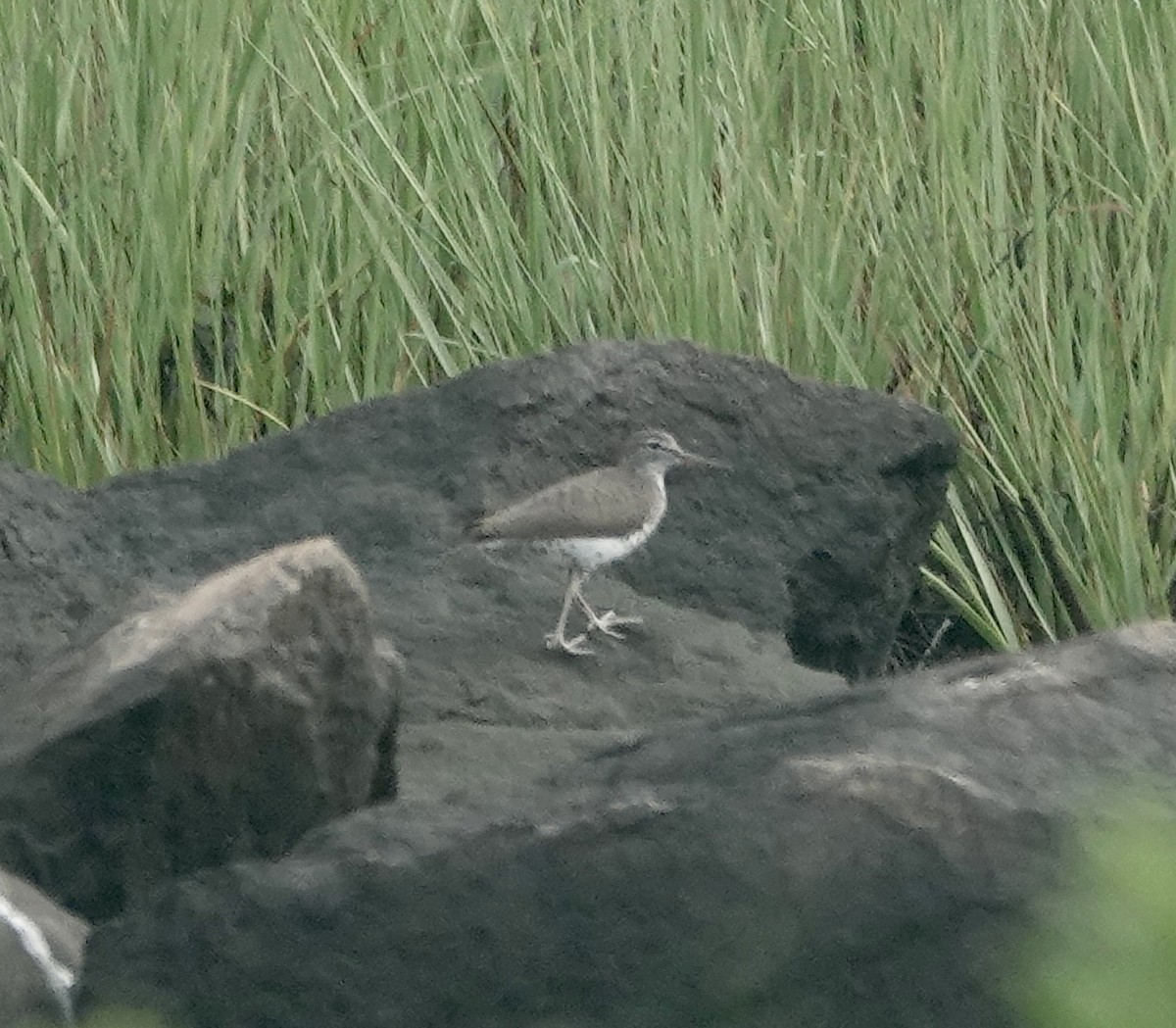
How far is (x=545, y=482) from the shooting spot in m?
3.17

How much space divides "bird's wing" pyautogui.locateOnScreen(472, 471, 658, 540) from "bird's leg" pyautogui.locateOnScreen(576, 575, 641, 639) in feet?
0.33

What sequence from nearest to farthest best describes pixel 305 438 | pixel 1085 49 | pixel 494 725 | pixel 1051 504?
pixel 494 725 < pixel 305 438 < pixel 1051 504 < pixel 1085 49

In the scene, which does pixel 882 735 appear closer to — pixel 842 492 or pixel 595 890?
pixel 595 890

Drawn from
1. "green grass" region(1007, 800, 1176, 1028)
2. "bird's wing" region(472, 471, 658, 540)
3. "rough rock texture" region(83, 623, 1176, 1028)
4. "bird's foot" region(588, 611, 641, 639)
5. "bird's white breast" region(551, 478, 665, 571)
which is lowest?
"bird's foot" region(588, 611, 641, 639)

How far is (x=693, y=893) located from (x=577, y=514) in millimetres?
1212

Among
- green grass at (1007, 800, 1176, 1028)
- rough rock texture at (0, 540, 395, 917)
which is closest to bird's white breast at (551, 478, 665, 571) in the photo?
rough rock texture at (0, 540, 395, 917)

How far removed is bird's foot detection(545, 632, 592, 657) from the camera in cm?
276

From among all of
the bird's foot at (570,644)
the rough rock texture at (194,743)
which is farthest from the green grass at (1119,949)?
the bird's foot at (570,644)

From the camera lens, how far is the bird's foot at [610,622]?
2.82 metres

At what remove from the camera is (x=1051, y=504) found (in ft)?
11.7

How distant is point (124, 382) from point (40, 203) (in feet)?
1.36

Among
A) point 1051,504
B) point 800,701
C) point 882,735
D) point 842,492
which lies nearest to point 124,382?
point 842,492

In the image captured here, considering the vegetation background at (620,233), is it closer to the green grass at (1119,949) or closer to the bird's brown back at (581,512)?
the bird's brown back at (581,512)

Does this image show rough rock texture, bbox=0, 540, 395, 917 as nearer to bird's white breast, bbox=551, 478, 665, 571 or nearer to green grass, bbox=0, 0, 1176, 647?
bird's white breast, bbox=551, 478, 665, 571
